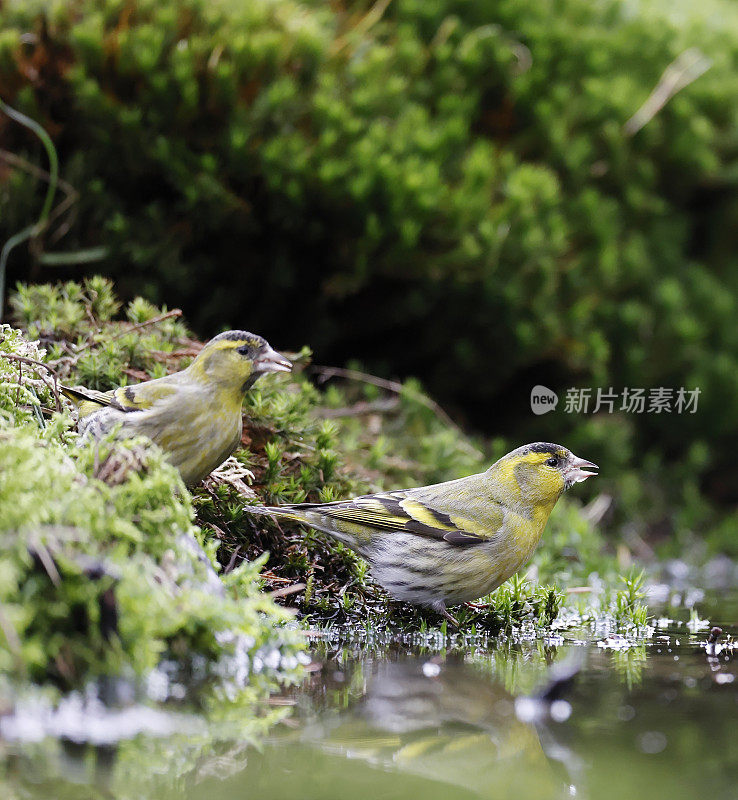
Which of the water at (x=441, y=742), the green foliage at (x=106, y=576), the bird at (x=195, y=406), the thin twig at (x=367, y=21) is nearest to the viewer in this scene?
the water at (x=441, y=742)

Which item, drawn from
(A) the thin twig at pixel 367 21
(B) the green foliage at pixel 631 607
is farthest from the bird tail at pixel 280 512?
(A) the thin twig at pixel 367 21

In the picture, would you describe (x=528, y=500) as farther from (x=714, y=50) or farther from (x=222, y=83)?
(x=714, y=50)

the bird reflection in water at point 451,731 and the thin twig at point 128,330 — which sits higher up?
the thin twig at point 128,330

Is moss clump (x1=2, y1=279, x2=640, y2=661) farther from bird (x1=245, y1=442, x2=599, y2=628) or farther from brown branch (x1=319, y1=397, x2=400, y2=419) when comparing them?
bird (x1=245, y1=442, x2=599, y2=628)

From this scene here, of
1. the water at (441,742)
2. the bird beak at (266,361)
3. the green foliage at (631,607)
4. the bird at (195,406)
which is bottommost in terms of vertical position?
the water at (441,742)

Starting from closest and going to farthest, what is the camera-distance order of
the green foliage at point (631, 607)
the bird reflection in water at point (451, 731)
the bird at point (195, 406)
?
the bird reflection in water at point (451, 731) → the bird at point (195, 406) → the green foliage at point (631, 607)

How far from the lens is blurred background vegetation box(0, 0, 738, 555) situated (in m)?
6.12

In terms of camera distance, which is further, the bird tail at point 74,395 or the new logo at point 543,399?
the new logo at point 543,399

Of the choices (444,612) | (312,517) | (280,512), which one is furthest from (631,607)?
(280,512)

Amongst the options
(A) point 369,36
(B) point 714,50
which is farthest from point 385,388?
(B) point 714,50

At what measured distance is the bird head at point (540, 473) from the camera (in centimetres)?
449

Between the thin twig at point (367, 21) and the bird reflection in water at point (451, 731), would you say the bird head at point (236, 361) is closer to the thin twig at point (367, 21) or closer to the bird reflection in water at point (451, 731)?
the bird reflection in water at point (451, 731)

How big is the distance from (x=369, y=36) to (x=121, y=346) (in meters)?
3.20

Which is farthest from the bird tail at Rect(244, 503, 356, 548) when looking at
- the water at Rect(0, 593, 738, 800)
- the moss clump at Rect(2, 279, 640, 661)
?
the water at Rect(0, 593, 738, 800)
